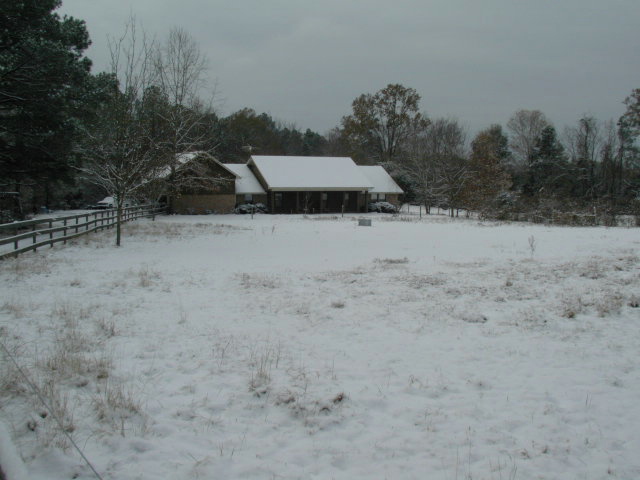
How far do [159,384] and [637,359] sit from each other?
248 inches

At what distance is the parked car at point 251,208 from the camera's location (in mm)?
44322

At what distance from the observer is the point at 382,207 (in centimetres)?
5156

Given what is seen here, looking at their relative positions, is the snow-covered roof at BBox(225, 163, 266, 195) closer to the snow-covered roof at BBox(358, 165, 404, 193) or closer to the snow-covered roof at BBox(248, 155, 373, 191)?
the snow-covered roof at BBox(248, 155, 373, 191)

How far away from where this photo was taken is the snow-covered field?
3.86m

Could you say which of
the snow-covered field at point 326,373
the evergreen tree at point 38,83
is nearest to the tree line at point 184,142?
the evergreen tree at point 38,83

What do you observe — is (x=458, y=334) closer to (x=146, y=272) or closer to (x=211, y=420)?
(x=211, y=420)

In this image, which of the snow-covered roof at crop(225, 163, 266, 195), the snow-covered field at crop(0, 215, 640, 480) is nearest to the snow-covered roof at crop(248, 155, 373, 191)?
the snow-covered roof at crop(225, 163, 266, 195)

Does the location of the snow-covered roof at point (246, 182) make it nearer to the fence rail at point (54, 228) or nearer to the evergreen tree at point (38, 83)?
the fence rail at point (54, 228)

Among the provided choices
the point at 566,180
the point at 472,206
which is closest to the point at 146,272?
the point at 472,206

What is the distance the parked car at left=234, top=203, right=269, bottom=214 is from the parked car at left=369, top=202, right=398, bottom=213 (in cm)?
1308

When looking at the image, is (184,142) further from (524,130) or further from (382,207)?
(524,130)

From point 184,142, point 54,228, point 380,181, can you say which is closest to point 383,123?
point 380,181

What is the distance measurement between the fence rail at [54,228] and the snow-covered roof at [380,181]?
83.3 feet

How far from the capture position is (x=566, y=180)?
56.1 m
